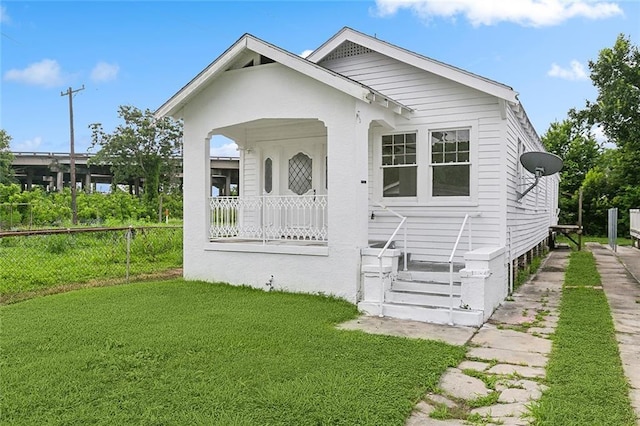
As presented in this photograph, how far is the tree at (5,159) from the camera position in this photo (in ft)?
117

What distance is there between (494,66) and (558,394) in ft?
54.7

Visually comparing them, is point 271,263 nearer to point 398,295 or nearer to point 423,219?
point 398,295

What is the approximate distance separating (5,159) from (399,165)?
38.5 metres

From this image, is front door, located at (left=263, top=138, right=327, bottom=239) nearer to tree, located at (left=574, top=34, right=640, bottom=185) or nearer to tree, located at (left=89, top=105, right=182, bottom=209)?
tree, located at (left=574, top=34, right=640, bottom=185)

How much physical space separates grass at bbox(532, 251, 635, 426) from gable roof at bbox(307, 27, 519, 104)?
3621mm

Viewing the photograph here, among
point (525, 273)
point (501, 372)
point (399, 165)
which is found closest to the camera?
point (501, 372)

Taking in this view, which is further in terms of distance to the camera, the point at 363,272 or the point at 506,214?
the point at 506,214

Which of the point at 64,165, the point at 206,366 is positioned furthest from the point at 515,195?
the point at 64,165

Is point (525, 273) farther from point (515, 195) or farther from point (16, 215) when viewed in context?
point (16, 215)

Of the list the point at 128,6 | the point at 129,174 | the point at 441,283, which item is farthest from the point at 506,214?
the point at 129,174

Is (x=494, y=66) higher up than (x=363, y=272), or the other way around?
(x=494, y=66)

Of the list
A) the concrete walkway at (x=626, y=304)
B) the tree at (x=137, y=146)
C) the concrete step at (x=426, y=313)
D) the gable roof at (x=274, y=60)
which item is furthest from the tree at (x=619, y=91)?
the tree at (x=137, y=146)

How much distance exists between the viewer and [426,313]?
20.8ft

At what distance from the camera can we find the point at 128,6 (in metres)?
11.2
